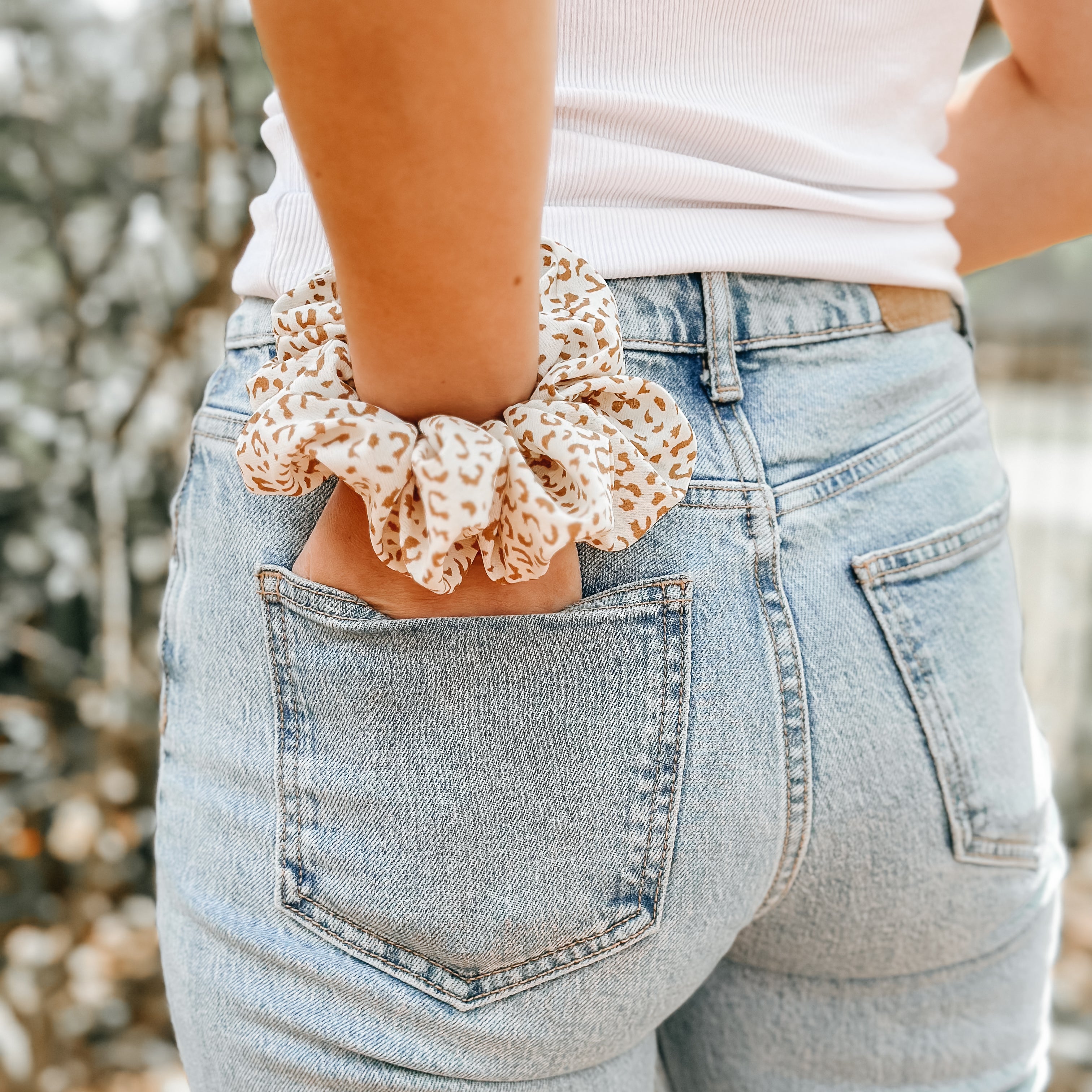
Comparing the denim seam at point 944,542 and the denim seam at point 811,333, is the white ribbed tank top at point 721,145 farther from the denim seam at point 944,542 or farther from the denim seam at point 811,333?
the denim seam at point 944,542

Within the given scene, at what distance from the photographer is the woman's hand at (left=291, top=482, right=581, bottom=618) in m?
0.56

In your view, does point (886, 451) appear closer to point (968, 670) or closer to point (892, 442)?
point (892, 442)

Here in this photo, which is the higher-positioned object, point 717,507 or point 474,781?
point 717,507

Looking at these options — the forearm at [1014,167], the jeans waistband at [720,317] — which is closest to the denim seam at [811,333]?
the jeans waistband at [720,317]

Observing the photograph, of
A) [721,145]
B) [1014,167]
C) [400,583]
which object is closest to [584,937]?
[400,583]

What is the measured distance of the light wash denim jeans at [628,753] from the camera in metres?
0.56

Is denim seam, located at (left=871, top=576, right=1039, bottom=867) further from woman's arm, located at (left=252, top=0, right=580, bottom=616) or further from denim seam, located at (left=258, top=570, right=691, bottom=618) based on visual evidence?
woman's arm, located at (left=252, top=0, right=580, bottom=616)

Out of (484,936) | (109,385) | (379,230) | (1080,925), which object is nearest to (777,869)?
(484,936)

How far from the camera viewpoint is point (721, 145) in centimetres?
63

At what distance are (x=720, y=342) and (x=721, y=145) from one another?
0.41ft

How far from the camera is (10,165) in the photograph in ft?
5.58

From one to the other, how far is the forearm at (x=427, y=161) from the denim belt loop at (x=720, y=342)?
0.17m

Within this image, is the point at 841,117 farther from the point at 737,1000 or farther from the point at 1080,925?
the point at 1080,925

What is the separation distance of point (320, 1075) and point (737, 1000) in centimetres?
35
